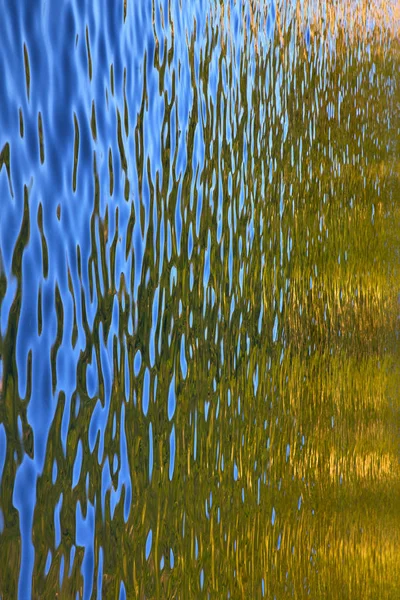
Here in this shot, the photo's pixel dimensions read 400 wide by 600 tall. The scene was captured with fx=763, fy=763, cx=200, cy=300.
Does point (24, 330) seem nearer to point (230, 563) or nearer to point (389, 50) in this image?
point (230, 563)

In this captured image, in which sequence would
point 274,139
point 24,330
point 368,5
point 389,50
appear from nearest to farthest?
1. point 24,330
2. point 274,139
3. point 368,5
4. point 389,50

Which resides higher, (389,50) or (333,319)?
(389,50)

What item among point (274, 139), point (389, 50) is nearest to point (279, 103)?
point (274, 139)

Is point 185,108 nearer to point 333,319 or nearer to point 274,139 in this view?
point 274,139

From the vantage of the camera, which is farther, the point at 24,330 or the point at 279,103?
the point at 279,103

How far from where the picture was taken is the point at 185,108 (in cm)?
14

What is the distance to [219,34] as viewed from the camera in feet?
0.52

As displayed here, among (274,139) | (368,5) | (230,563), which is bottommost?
(230,563)

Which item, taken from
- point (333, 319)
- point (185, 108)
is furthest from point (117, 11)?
point (333, 319)

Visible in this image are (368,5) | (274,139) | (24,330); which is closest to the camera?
(24,330)

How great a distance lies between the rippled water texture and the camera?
9cm

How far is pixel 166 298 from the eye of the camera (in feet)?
0.43

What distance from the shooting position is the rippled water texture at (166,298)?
0.30ft

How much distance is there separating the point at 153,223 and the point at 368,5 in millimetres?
311
